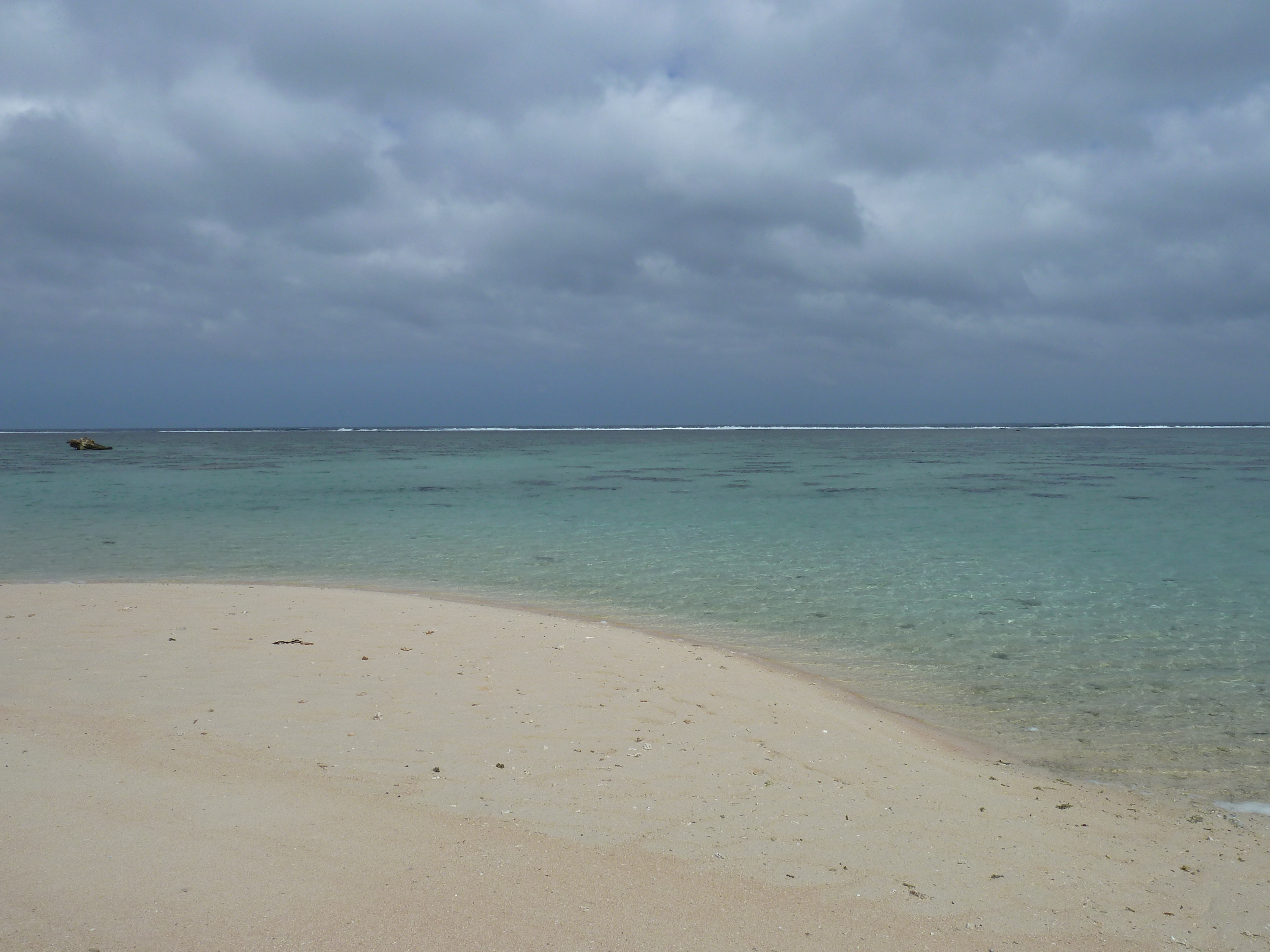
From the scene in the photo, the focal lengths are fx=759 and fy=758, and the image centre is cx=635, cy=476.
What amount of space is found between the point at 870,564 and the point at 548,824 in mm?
12607

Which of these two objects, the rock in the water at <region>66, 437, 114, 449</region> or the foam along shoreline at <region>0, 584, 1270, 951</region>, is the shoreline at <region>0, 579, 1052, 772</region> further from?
the rock in the water at <region>66, 437, 114, 449</region>

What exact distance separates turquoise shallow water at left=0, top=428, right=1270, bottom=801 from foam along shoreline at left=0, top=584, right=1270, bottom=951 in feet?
5.22

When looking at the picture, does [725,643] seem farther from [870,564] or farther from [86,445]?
[86,445]

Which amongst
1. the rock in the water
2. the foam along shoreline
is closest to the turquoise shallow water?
the foam along shoreline

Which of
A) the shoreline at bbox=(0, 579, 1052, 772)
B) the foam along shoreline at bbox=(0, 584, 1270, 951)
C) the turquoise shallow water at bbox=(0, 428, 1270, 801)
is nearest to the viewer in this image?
the foam along shoreline at bbox=(0, 584, 1270, 951)

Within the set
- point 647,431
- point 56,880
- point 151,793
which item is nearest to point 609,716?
point 151,793

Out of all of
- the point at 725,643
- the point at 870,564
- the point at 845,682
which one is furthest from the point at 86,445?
the point at 845,682

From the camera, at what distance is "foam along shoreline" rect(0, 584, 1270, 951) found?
3.67 metres

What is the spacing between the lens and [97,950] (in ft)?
10.7

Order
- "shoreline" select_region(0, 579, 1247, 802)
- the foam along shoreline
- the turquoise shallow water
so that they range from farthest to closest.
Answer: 1. the turquoise shallow water
2. "shoreline" select_region(0, 579, 1247, 802)
3. the foam along shoreline

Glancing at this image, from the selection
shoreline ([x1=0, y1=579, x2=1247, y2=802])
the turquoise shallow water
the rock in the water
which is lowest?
shoreline ([x1=0, y1=579, x2=1247, y2=802])

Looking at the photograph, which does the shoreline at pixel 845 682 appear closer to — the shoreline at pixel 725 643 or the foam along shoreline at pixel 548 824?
the shoreline at pixel 725 643

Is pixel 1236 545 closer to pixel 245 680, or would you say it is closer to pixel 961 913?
pixel 961 913

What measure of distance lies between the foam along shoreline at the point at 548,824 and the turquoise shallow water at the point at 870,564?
159 cm
